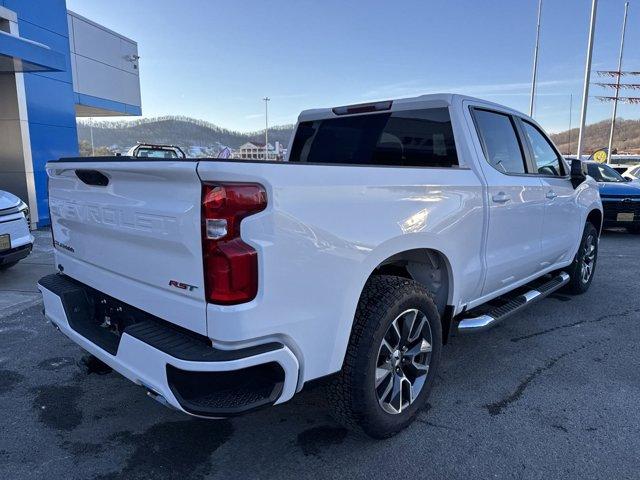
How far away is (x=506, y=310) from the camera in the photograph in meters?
3.63

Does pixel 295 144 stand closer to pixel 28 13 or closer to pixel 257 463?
pixel 257 463

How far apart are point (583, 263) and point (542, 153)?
175cm

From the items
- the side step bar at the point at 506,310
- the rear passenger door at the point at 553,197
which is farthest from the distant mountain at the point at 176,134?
the side step bar at the point at 506,310

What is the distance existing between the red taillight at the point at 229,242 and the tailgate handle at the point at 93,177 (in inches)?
33.5

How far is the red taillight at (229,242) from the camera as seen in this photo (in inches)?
73.8

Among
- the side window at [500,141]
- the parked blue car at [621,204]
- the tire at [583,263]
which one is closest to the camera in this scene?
the side window at [500,141]

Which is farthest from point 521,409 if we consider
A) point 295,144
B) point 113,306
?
point 295,144

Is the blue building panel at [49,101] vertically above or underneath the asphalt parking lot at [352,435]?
above

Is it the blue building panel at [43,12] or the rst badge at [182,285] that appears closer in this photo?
the rst badge at [182,285]

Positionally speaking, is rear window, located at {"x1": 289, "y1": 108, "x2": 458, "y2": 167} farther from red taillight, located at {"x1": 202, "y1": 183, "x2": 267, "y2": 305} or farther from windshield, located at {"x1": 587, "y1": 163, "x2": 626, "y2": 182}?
windshield, located at {"x1": 587, "y1": 163, "x2": 626, "y2": 182}

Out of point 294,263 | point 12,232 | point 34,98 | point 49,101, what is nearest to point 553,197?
point 294,263

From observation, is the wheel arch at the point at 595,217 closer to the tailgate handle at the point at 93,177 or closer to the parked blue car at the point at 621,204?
the parked blue car at the point at 621,204

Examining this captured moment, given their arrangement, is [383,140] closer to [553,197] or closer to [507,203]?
[507,203]

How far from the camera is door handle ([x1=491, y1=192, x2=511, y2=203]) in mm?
3331
